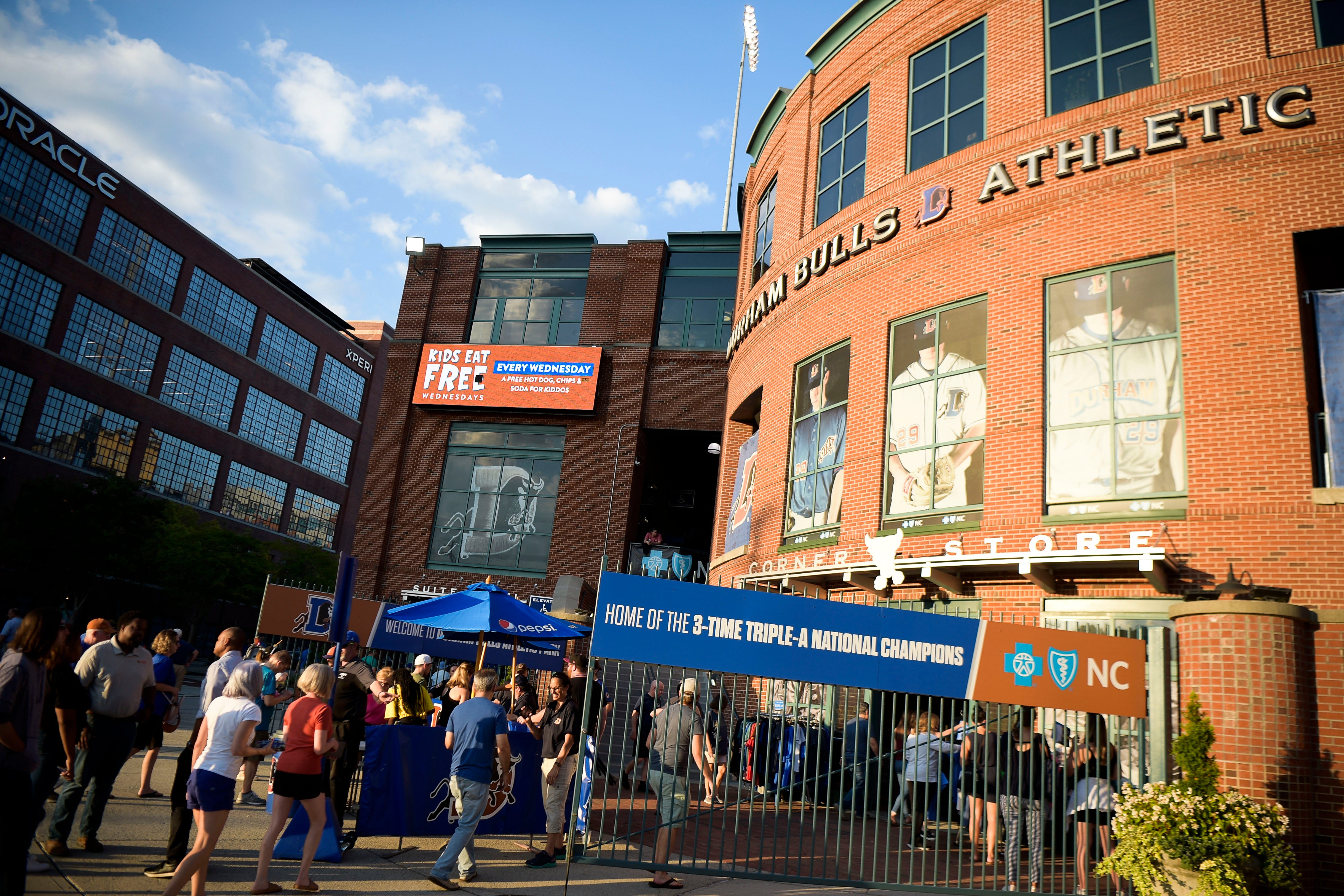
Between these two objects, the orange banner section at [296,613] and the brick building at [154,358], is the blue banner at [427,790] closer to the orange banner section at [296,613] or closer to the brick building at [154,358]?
the orange banner section at [296,613]

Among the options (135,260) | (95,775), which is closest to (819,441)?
(95,775)

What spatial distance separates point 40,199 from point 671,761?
43089 millimetres

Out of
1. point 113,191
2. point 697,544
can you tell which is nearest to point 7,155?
point 113,191

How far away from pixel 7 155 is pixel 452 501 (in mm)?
26140

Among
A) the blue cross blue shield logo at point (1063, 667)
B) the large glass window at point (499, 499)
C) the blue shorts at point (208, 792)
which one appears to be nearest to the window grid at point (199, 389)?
the large glass window at point (499, 499)

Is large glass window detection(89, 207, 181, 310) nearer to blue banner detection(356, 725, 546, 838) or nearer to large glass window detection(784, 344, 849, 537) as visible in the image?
large glass window detection(784, 344, 849, 537)

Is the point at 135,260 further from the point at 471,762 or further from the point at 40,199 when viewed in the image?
the point at 471,762

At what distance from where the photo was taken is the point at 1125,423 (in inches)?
459

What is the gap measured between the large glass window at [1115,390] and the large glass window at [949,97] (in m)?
3.93

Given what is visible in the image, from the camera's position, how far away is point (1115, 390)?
11875mm

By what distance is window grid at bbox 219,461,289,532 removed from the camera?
51625 millimetres

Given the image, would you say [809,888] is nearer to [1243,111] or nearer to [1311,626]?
[1311,626]

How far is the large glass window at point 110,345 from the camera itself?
132ft

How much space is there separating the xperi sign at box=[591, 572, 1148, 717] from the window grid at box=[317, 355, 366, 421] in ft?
191
